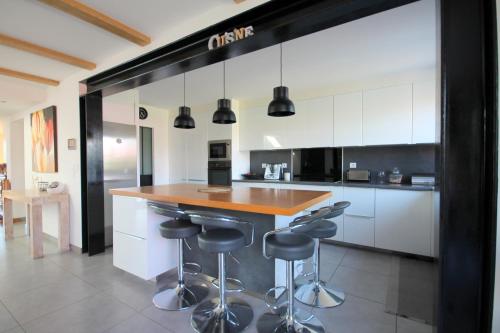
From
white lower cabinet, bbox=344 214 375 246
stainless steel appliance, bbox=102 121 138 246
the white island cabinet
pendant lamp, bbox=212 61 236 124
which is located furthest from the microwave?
white lower cabinet, bbox=344 214 375 246

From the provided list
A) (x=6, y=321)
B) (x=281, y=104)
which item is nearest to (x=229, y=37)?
(x=281, y=104)

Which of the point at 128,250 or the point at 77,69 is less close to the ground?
the point at 77,69

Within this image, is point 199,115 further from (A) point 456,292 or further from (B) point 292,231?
(A) point 456,292

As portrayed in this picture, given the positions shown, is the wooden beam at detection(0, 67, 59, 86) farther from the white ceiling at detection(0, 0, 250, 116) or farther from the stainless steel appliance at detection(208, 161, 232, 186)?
the stainless steel appliance at detection(208, 161, 232, 186)

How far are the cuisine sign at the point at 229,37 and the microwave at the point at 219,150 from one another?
2654mm

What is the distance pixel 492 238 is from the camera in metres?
1.03

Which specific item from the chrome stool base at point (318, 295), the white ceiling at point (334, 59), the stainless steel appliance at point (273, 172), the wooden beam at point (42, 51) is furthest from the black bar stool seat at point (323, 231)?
the wooden beam at point (42, 51)

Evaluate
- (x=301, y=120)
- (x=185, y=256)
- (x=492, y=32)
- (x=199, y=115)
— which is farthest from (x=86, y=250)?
(x=492, y=32)

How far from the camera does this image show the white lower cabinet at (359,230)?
10.8 ft

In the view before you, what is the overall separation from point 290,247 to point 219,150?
10.7 ft

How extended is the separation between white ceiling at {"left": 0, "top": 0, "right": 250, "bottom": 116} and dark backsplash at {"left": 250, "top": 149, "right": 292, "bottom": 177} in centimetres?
287

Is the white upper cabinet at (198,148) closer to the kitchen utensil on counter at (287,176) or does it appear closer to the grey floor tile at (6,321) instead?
the kitchen utensil on counter at (287,176)

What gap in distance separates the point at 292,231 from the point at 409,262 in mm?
2132

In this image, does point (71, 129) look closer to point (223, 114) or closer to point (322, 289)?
point (223, 114)
